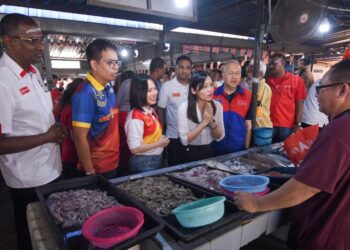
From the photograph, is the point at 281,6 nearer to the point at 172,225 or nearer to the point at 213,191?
the point at 213,191

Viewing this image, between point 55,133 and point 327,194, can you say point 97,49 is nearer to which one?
point 55,133

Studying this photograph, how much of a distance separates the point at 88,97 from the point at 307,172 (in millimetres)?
1717

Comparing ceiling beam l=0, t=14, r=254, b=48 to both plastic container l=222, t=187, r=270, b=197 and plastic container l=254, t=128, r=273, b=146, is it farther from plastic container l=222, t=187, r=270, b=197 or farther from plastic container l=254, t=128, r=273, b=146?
plastic container l=222, t=187, r=270, b=197

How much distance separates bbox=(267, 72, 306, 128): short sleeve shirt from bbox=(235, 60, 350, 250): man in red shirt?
2.69 metres

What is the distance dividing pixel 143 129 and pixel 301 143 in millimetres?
1574

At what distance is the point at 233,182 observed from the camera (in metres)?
1.81

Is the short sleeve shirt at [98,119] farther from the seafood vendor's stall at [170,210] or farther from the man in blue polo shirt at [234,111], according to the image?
the man in blue polo shirt at [234,111]

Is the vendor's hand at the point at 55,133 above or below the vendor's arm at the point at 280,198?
above

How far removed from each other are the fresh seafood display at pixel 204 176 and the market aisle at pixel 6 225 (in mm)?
2491

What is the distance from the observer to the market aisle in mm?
2982

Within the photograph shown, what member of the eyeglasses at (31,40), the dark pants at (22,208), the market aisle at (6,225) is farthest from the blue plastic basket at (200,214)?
the market aisle at (6,225)

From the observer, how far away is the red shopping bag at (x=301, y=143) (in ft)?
7.29

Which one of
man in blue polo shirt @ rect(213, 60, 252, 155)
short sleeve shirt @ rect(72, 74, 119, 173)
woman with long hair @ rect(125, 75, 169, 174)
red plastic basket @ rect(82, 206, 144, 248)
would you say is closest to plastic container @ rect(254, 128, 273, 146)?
man in blue polo shirt @ rect(213, 60, 252, 155)

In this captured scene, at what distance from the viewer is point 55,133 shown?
1804 millimetres
